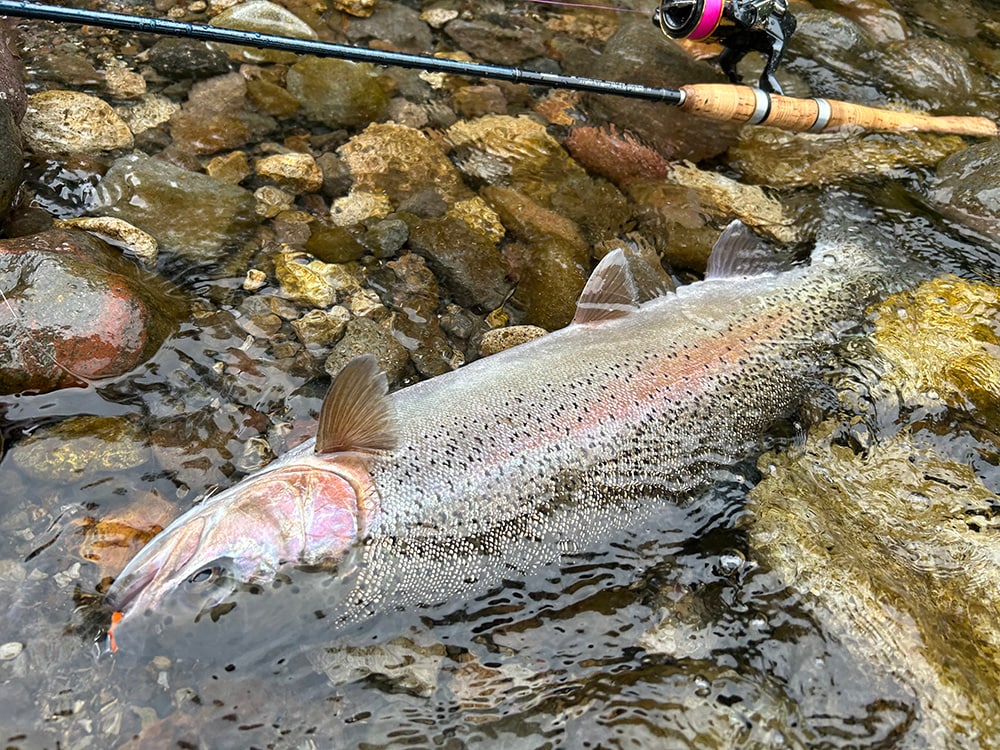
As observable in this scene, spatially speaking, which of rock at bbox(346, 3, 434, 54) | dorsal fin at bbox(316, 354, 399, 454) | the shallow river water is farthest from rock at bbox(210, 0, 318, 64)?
dorsal fin at bbox(316, 354, 399, 454)

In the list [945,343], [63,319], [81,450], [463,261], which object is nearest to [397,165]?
[463,261]

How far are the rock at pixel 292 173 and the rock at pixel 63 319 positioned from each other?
1.24 m

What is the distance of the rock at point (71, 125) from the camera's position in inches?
159

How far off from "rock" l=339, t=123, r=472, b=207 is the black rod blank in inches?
29.4

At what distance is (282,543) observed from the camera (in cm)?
261

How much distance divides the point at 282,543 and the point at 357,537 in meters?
0.26

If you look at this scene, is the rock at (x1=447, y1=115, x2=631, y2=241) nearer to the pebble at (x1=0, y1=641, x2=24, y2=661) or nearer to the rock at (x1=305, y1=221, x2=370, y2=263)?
the rock at (x1=305, y1=221, x2=370, y2=263)

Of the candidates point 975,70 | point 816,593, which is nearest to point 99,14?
point 816,593

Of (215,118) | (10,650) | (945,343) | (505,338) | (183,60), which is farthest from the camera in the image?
(183,60)

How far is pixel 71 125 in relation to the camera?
13.6 ft

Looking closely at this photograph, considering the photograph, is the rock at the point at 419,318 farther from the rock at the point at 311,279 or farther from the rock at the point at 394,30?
the rock at the point at 394,30

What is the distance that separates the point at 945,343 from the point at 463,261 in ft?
8.73

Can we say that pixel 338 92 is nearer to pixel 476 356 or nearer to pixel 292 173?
pixel 292 173

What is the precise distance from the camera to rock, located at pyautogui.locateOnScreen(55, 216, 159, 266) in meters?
3.62
